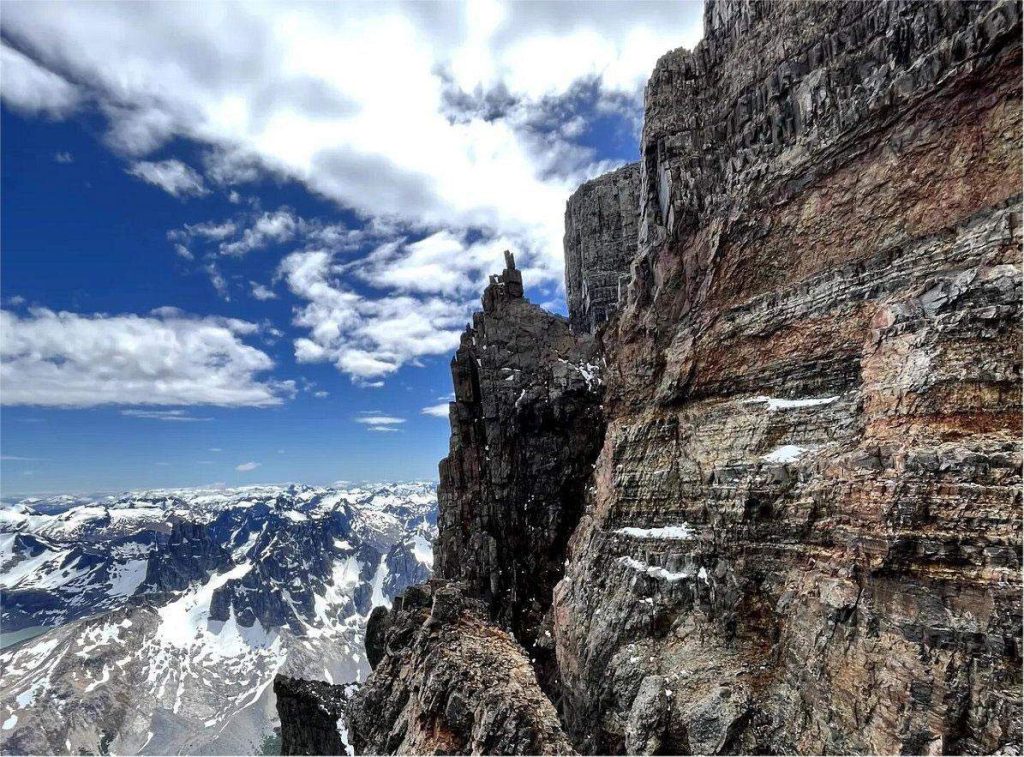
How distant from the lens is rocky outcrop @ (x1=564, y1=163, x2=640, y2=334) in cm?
8419

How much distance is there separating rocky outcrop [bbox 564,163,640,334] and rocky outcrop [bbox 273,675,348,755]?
60.4 meters

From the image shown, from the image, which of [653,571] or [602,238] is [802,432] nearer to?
[653,571]

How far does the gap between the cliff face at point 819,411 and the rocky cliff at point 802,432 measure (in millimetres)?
111

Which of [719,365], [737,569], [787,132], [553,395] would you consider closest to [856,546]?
[737,569]

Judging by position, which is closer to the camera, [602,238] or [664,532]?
[664,532]

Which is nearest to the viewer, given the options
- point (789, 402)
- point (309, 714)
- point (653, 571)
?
point (789, 402)

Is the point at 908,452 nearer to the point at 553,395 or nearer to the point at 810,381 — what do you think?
the point at 810,381

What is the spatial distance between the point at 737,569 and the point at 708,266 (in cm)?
1838

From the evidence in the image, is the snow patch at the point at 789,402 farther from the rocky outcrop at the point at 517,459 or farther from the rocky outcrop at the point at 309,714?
the rocky outcrop at the point at 309,714

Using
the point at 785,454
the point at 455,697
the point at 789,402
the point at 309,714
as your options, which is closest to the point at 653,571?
the point at 785,454

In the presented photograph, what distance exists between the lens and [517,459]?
64875mm

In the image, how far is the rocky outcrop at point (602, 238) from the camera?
276ft

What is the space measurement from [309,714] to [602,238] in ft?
254

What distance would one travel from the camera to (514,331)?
7019cm
